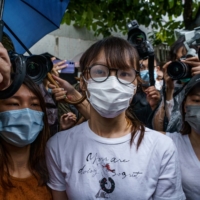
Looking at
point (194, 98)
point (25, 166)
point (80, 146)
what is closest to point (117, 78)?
point (80, 146)

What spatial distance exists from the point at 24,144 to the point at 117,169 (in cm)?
69

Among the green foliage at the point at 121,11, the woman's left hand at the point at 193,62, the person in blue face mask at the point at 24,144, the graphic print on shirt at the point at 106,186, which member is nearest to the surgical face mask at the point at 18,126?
the person in blue face mask at the point at 24,144

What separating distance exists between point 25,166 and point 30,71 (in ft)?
2.07

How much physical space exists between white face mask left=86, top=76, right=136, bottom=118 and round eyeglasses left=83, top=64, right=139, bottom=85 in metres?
0.02

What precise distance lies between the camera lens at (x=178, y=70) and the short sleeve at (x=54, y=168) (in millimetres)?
940

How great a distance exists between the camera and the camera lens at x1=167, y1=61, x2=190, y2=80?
243 centimetres

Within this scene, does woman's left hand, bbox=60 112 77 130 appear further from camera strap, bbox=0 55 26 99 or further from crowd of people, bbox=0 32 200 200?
camera strap, bbox=0 55 26 99

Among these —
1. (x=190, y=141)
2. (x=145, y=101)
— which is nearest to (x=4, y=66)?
(x=190, y=141)

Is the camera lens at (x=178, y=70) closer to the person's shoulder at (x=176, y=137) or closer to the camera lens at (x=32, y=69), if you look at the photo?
the person's shoulder at (x=176, y=137)

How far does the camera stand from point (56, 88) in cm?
250

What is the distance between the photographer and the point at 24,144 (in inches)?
91.0

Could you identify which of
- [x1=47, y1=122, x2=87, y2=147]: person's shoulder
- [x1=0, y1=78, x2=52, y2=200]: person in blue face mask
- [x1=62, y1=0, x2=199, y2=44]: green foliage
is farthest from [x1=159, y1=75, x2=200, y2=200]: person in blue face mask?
[x1=62, y1=0, x2=199, y2=44]: green foliage

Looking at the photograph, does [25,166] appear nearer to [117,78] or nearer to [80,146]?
[80,146]

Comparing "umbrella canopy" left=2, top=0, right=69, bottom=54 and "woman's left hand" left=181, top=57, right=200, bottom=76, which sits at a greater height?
"umbrella canopy" left=2, top=0, right=69, bottom=54
